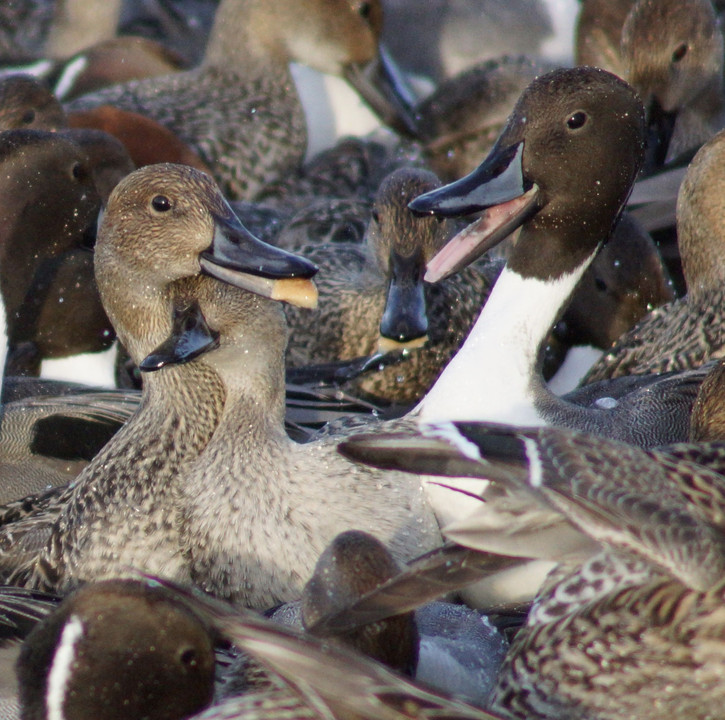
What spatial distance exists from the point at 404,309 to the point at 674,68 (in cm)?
229

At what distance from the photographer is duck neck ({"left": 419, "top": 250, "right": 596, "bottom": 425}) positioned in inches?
148

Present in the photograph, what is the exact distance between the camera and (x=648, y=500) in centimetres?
251

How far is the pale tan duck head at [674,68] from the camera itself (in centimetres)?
601

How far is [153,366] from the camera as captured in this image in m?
3.45

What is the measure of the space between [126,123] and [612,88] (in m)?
2.84

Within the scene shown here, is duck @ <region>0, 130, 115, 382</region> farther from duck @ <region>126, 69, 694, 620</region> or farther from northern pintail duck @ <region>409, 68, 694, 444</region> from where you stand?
northern pintail duck @ <region>409, 68, 694, 444</region>

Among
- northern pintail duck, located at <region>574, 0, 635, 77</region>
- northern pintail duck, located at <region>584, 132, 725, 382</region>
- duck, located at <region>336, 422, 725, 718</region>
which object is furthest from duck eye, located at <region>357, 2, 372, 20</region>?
duck, located at <region>336, 422, 725, 718</region>

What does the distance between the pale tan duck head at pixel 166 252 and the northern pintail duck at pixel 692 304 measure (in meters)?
1.35

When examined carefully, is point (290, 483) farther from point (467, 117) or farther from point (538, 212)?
point (467, 117)

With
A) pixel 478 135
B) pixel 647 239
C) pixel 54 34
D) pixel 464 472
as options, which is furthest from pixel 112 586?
pixel 54 34

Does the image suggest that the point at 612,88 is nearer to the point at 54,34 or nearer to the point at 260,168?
the point at 260,168

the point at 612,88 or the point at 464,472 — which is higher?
the point at 612,88

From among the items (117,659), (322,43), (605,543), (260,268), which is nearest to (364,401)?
(260,268)

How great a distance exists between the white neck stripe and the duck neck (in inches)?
52.4
